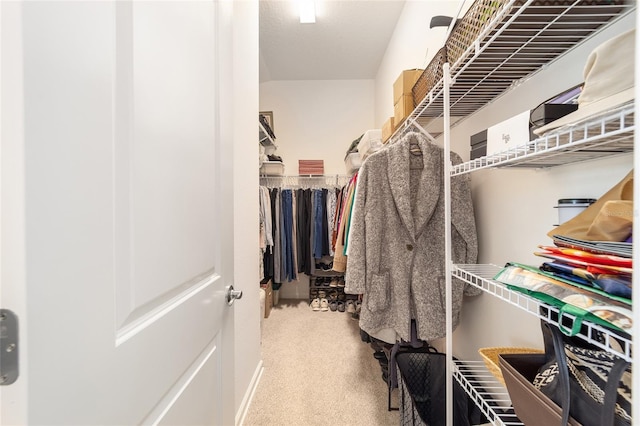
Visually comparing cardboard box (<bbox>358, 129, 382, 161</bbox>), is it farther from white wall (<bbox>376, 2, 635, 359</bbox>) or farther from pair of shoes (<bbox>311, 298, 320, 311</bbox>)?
pair of shoes (<bbox>311, 298, 320, 311</bbox>)

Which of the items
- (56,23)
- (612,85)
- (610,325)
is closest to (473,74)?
(612,85)

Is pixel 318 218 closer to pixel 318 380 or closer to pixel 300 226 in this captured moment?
pixel 300 226

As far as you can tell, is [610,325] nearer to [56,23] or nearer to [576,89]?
[576,89]

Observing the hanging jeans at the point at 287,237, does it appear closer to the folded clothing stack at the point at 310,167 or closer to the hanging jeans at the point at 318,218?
the hanging jeans at the point at 318,218

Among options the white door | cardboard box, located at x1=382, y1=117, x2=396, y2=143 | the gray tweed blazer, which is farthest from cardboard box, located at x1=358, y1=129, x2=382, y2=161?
the white door

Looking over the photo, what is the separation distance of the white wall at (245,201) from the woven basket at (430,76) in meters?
0.95

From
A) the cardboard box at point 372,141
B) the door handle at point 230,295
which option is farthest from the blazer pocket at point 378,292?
the cardboard box at point 372,141

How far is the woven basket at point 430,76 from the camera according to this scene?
3.46 feet

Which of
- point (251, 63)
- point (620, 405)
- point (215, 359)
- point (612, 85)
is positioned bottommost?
point (215, 359)

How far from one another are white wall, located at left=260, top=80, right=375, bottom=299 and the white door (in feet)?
8.19

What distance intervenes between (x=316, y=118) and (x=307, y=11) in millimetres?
1236

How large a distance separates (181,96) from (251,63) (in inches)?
42.8

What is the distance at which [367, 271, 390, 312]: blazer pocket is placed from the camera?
121 cm

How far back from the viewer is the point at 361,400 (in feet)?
4.70
